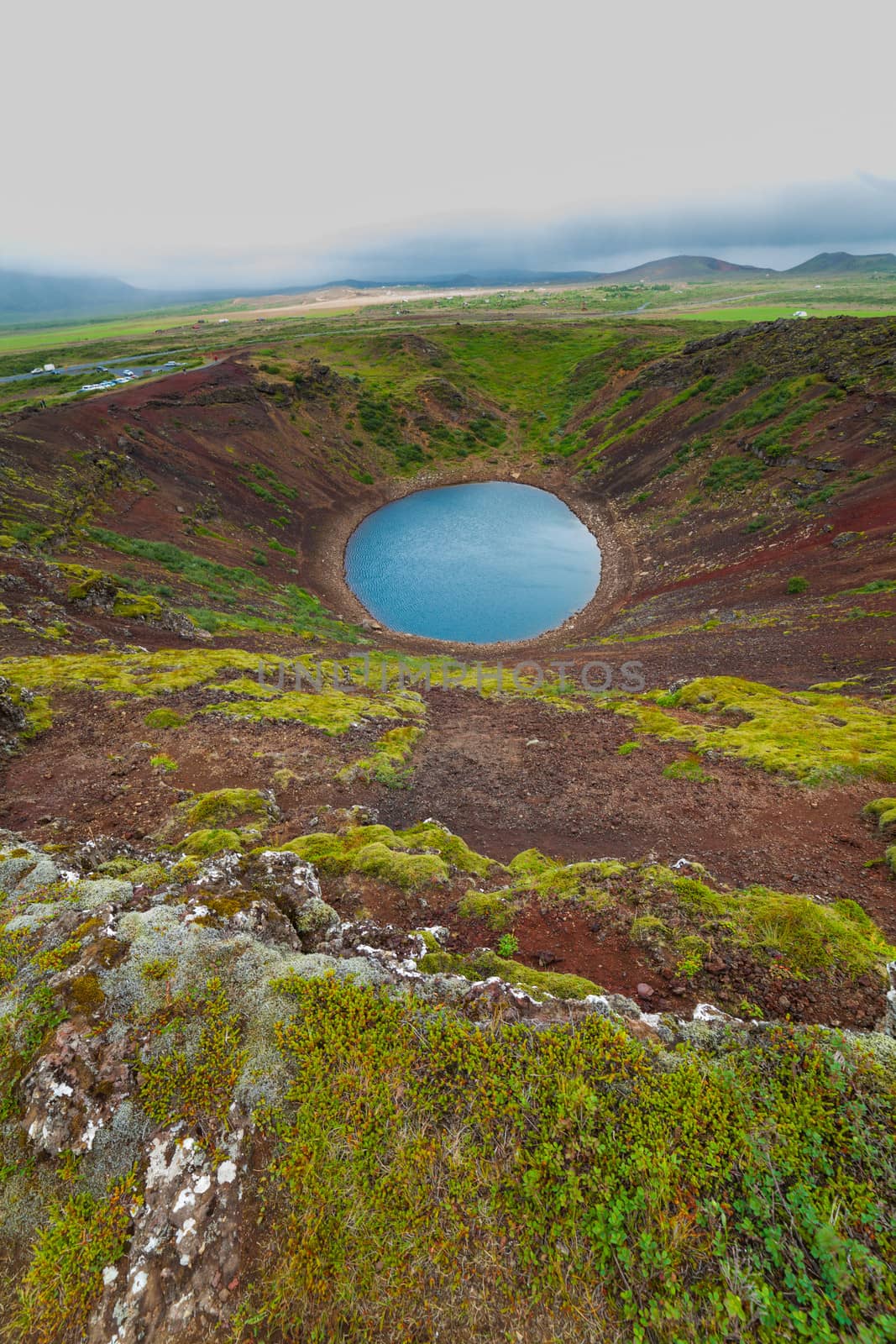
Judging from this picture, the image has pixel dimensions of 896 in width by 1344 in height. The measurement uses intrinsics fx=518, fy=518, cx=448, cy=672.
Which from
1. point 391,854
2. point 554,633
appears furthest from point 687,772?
point 554,633

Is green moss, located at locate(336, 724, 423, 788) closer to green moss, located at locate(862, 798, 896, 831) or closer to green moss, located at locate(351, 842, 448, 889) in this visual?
green moss, located at locate(351, 842, 448, 889)

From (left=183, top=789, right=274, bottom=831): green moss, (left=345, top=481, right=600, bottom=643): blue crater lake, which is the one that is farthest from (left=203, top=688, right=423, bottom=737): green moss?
(left=345, top=481, right=600, bottom=643): blue crater lake

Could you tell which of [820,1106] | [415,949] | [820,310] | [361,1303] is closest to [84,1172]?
[361,1303]

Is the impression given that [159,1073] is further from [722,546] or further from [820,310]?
[820,310]

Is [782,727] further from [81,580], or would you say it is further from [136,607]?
[81,580]

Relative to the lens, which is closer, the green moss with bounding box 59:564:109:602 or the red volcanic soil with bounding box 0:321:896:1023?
the red volcanic soil with bounding box 0:321:896:1023

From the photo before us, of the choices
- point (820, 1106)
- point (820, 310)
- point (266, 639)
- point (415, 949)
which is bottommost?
point (266, 639)
